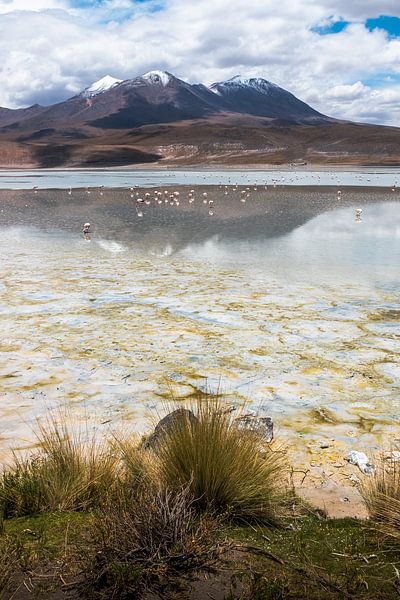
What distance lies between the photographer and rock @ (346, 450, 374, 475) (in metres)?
3.73

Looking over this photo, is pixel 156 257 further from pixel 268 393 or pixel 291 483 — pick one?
pixel 291 483

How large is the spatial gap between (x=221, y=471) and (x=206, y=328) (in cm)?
377

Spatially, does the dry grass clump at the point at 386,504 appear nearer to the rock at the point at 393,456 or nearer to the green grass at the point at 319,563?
the green grass at the point at 319,563

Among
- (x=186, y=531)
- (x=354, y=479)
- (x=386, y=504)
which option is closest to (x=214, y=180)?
(x=354, y=479)

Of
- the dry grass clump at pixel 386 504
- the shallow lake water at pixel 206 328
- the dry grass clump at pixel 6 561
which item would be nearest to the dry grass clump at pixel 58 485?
the dry grass clump at pixel 6 561

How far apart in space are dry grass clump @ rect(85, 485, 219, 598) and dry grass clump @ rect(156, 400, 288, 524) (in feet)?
0.74

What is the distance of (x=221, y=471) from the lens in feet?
9.66

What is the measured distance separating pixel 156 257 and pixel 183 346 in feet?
17.3

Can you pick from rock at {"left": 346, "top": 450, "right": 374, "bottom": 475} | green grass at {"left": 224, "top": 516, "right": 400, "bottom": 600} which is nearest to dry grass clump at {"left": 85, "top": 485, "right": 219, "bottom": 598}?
green grass at {"left": 224, "top": 516, "right": 400, "bottom": 600}

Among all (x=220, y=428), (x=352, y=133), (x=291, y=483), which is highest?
(x=352, y=133)

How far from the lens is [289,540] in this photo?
275 centimetres

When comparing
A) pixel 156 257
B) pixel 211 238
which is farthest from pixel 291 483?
pixel 211 238

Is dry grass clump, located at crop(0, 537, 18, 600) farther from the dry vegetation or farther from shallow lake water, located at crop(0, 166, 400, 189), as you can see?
shallow lake water, located at crop(0, 166, 400, 189)

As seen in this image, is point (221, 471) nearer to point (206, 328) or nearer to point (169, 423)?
point (169, 423)
